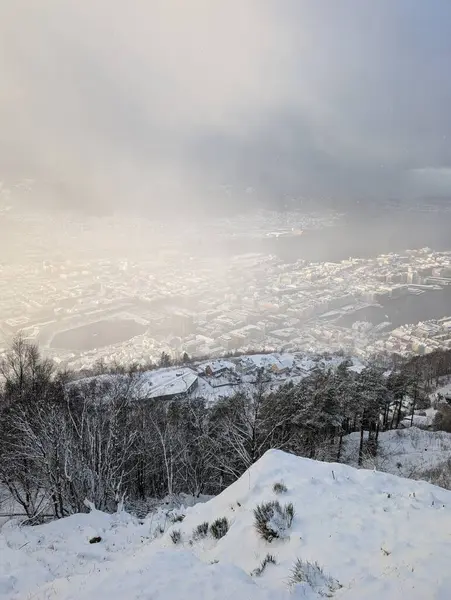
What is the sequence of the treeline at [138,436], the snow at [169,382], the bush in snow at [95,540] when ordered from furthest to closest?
the snow at [169,382] → the treeline at [138,436] → the bush in snow at [95,540]

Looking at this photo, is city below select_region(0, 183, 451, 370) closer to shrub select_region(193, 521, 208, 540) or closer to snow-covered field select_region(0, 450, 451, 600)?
snow-covered field select_region(0, 450, 451, 600)

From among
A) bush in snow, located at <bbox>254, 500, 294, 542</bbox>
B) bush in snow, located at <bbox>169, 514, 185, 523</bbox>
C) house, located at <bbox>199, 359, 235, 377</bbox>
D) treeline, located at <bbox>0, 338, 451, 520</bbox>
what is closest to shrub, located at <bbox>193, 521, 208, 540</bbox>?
bush in snow, located at <bbox>254, 500, 294, 542</bbox>

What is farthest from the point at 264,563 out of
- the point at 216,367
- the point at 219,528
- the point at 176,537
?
the point at 216,367

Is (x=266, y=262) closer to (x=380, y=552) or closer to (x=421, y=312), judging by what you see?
(x=421, y=312)

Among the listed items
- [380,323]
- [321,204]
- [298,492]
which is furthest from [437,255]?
[321,204]

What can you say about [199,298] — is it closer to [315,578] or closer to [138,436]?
[138,436]

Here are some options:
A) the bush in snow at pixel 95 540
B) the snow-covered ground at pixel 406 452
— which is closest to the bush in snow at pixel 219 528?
the bush in snow at pixel 95 540

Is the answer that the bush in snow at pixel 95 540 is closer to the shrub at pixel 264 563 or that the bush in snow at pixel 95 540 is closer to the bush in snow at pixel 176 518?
the bush in snow at pixel 176 518
